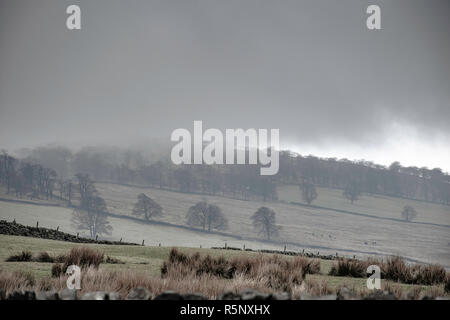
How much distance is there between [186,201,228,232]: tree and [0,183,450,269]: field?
11.8 feet

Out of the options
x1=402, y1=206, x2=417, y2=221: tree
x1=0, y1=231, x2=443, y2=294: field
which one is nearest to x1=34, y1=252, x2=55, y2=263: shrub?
x1=0, y1=231, x2=443, y2=294: field

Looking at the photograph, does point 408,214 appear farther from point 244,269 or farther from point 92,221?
point 244,269

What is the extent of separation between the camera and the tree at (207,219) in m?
158

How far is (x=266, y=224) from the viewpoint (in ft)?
513

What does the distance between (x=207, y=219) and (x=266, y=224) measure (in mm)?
20704

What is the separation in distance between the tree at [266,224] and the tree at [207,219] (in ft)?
36.9

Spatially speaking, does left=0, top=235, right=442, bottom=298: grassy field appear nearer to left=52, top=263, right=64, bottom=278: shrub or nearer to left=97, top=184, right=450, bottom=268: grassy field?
left=52, top=263, right=64, bottom=278: shrub

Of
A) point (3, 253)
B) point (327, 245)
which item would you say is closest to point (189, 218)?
point (327, 245)

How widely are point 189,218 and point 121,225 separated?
23.3 metres

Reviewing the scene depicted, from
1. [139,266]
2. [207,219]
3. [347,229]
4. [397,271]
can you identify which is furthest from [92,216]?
[397,271]

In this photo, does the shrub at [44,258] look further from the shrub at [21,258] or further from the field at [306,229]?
the field at [306,229]
